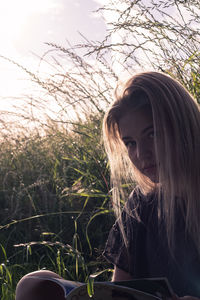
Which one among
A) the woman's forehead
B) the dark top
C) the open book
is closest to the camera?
the open book

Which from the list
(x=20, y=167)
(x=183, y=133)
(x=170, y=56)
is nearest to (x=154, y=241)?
(x=183, y=133)

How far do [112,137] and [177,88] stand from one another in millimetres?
Result: 399

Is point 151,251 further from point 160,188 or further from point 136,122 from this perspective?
point 136,122

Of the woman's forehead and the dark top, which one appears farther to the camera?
the woman's forehead

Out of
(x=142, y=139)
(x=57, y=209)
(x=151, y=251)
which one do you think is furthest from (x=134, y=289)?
(x=57, y=209)

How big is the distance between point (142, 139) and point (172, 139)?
108 millimetres

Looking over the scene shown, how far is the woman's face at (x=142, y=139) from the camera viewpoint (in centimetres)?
154

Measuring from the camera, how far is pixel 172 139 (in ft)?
5.04

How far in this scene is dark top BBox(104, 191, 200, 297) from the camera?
1.45 meters

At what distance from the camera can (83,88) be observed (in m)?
2.75

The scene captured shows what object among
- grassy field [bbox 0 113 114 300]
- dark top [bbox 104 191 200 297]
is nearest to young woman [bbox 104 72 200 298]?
dark top [bbox 104 191 200 297]

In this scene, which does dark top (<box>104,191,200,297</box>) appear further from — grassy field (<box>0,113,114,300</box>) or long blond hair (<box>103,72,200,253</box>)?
grassy field (<box>0,113,114,300</box>)

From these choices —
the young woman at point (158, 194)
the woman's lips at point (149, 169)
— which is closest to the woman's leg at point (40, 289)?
the young woman at point (158, 194)

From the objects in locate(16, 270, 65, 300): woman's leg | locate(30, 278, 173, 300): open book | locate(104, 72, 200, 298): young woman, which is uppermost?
locate(104, 72, 200, 298): young woman
